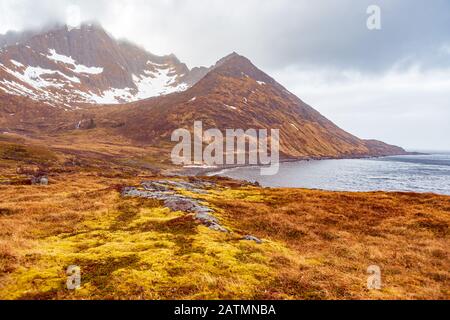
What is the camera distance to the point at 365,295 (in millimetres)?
16266

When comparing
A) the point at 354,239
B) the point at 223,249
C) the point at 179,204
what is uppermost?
the point at 179,204

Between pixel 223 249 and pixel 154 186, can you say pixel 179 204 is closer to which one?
pixel 223 249

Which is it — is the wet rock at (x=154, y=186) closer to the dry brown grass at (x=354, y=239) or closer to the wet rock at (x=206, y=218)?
the dry brown grass at (x=354, y=239)

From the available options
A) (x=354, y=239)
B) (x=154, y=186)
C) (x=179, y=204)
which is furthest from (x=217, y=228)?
(x=154, y=186)

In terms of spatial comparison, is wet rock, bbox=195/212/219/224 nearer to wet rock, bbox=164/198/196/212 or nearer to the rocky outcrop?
the rocky outcrop

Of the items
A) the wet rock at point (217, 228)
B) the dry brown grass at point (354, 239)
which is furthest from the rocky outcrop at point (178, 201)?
the dry brown grass at point (354, 239)

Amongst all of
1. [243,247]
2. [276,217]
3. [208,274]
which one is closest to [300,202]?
[276,217]

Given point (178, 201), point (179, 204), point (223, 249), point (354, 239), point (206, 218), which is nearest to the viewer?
point (223, 249)

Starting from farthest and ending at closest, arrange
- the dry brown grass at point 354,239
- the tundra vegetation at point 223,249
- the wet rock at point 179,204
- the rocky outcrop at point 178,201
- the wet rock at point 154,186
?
the wet rock at point 154,186, the wet rock at point 179,204, the rocky outcrop at point 178,201, the dry brown grass at point 354,239, the tundra vegetation at point 223,249

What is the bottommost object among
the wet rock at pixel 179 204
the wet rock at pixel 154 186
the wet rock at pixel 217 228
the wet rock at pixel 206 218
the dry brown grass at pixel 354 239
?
the dry brown grass at pixel 354 239

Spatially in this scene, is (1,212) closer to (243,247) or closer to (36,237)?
(36,237)

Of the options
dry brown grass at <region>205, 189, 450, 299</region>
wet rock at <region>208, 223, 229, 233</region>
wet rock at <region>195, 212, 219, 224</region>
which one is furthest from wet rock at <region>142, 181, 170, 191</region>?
wet rock at <region>208, 223, 229, 233</region>

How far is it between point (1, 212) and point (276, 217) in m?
27.3

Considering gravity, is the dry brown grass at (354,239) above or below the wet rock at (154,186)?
below
